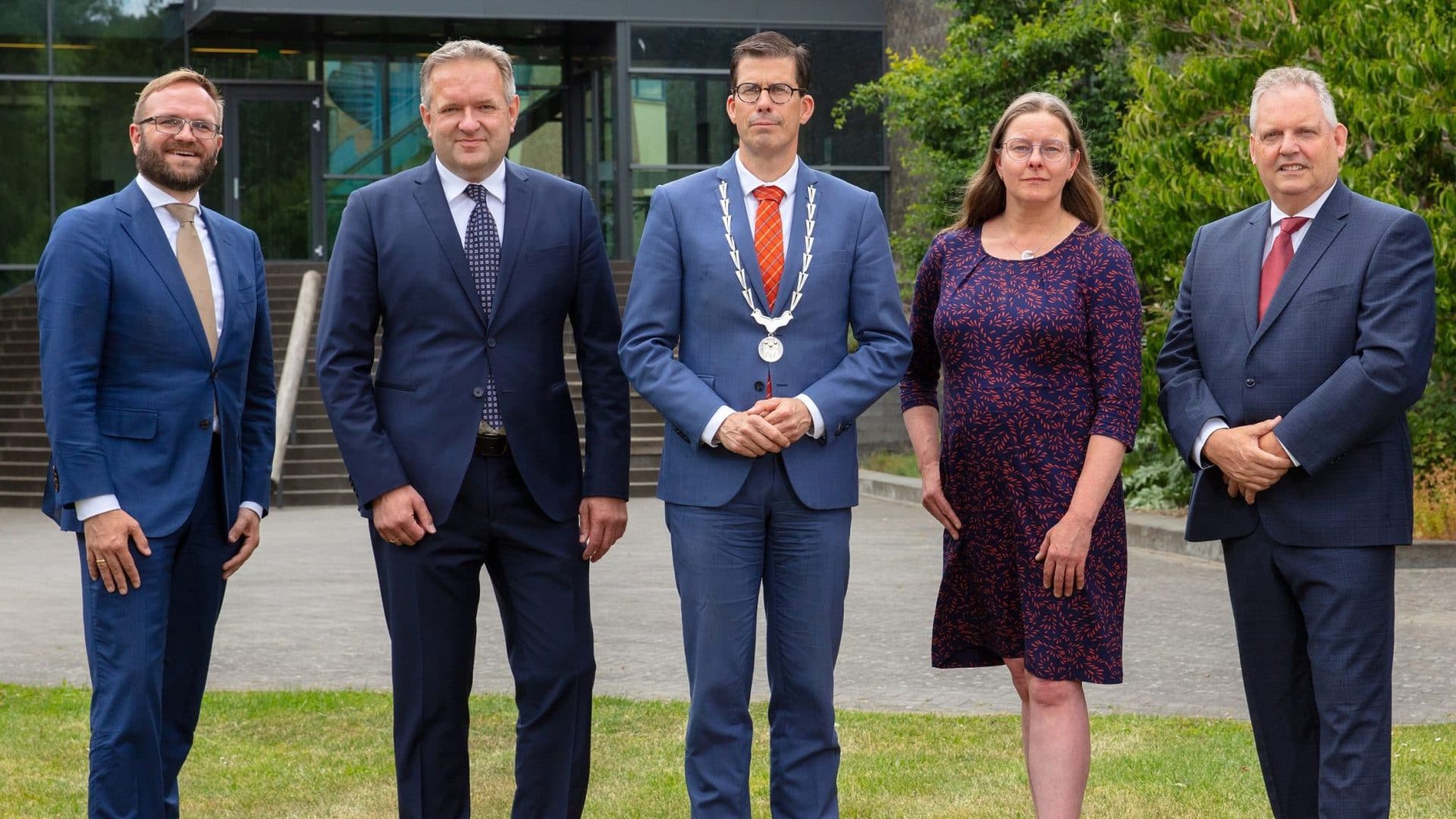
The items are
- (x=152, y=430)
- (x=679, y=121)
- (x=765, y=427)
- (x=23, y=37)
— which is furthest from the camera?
(x=679, y=121)

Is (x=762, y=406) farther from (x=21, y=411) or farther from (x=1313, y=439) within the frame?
(x=21, y=411)

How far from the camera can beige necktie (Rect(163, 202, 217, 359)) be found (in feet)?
14.9

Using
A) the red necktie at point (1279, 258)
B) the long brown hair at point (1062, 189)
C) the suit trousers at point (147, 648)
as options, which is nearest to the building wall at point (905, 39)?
the long brown hair at point (1062, 189)

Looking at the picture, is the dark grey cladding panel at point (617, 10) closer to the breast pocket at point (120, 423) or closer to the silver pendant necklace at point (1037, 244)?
the breast pocket at point (120, 423)

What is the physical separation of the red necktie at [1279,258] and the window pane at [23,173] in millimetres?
23446

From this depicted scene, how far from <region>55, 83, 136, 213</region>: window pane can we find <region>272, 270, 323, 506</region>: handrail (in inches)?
226

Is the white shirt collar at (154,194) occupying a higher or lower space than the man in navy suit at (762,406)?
higher

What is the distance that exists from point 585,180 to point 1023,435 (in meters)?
24.0

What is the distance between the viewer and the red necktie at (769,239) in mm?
4379

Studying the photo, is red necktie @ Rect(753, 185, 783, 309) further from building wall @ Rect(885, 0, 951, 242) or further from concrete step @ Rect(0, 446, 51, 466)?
building wall @ Rect(885, 0, 951, 242)

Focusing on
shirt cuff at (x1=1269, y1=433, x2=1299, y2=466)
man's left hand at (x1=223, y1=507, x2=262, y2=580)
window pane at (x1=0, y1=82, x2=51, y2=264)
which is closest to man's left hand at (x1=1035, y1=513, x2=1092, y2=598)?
shirt cuff at (x1=1269, y1=433, x2=1299, y2=466)

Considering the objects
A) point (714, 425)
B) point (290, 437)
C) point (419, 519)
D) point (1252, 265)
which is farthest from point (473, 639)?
point (290, 437)

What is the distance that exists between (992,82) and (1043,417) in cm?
1516

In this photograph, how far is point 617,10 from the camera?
26031 mm
